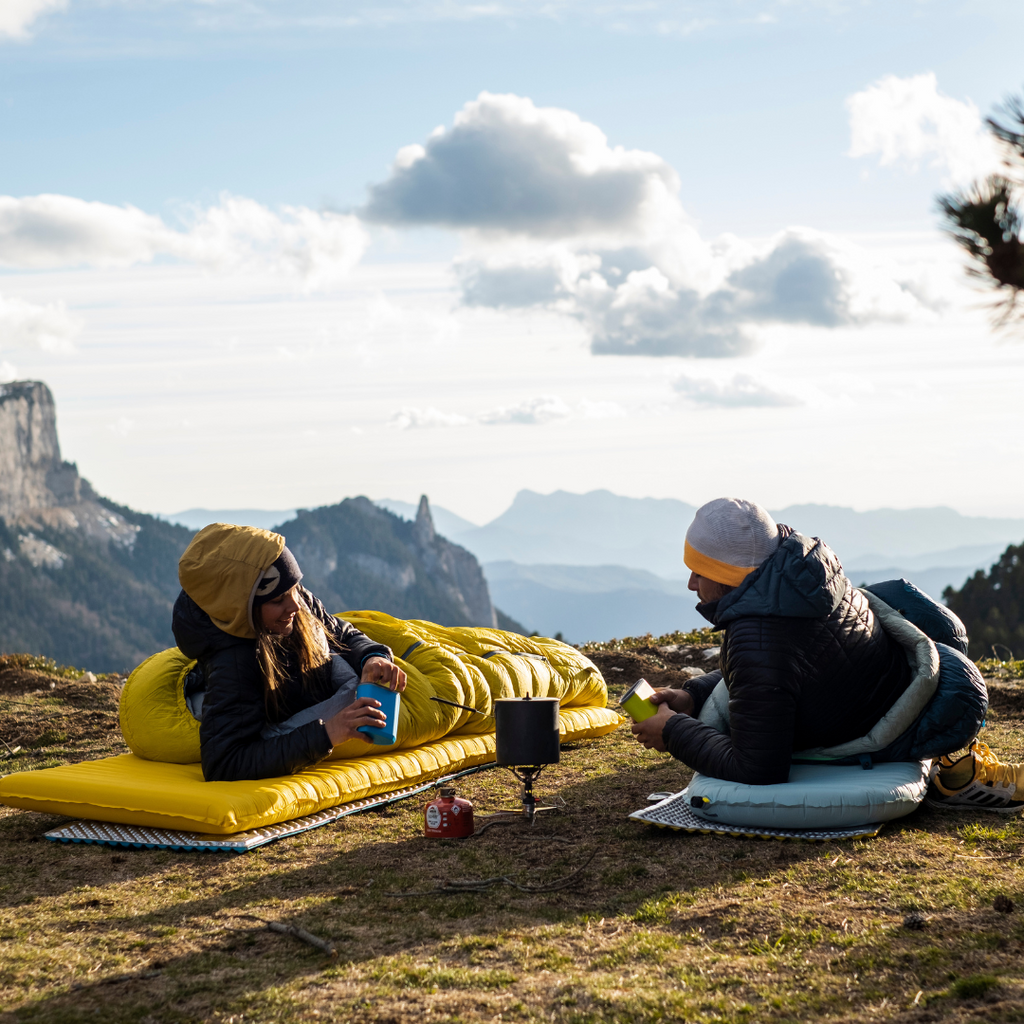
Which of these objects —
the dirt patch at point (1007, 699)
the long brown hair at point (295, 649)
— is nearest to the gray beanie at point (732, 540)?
the long brown hair at point (295, 649)

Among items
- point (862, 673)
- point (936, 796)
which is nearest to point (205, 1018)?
point (862, 673)

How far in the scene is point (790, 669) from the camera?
522cm

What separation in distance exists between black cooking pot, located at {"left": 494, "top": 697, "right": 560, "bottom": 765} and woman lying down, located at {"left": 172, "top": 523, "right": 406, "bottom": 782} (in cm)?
72

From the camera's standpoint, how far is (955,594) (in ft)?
150

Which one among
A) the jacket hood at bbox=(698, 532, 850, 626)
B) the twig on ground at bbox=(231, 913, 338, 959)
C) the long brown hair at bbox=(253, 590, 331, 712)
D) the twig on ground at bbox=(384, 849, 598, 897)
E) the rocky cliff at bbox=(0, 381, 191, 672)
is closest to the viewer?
the twig on ground at bbox=(231, 913, 338, 959)

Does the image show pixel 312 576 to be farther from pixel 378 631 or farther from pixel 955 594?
pixel 378 631

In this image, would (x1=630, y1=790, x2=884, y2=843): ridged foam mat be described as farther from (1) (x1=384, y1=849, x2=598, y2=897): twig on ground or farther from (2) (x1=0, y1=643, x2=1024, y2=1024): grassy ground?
(1) (x1=384, y1=849, x2=598, y2=897): twig on ground

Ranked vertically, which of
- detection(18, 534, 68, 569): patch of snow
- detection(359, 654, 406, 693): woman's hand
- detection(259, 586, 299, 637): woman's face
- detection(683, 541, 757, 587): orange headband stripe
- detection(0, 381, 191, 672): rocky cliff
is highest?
detection(683, 541, 757, 587): orange headband stripe

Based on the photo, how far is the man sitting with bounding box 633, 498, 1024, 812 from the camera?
17.1 feet

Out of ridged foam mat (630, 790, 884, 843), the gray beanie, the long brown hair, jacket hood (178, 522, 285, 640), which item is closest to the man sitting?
the gray beanie

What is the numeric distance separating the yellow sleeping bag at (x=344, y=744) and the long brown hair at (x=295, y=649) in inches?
21.9

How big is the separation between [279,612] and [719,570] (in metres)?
2.56

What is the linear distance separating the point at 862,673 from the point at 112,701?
26.6ft

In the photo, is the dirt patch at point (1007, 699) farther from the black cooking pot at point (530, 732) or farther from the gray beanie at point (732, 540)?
the black cooking pot at point (530, 732)
